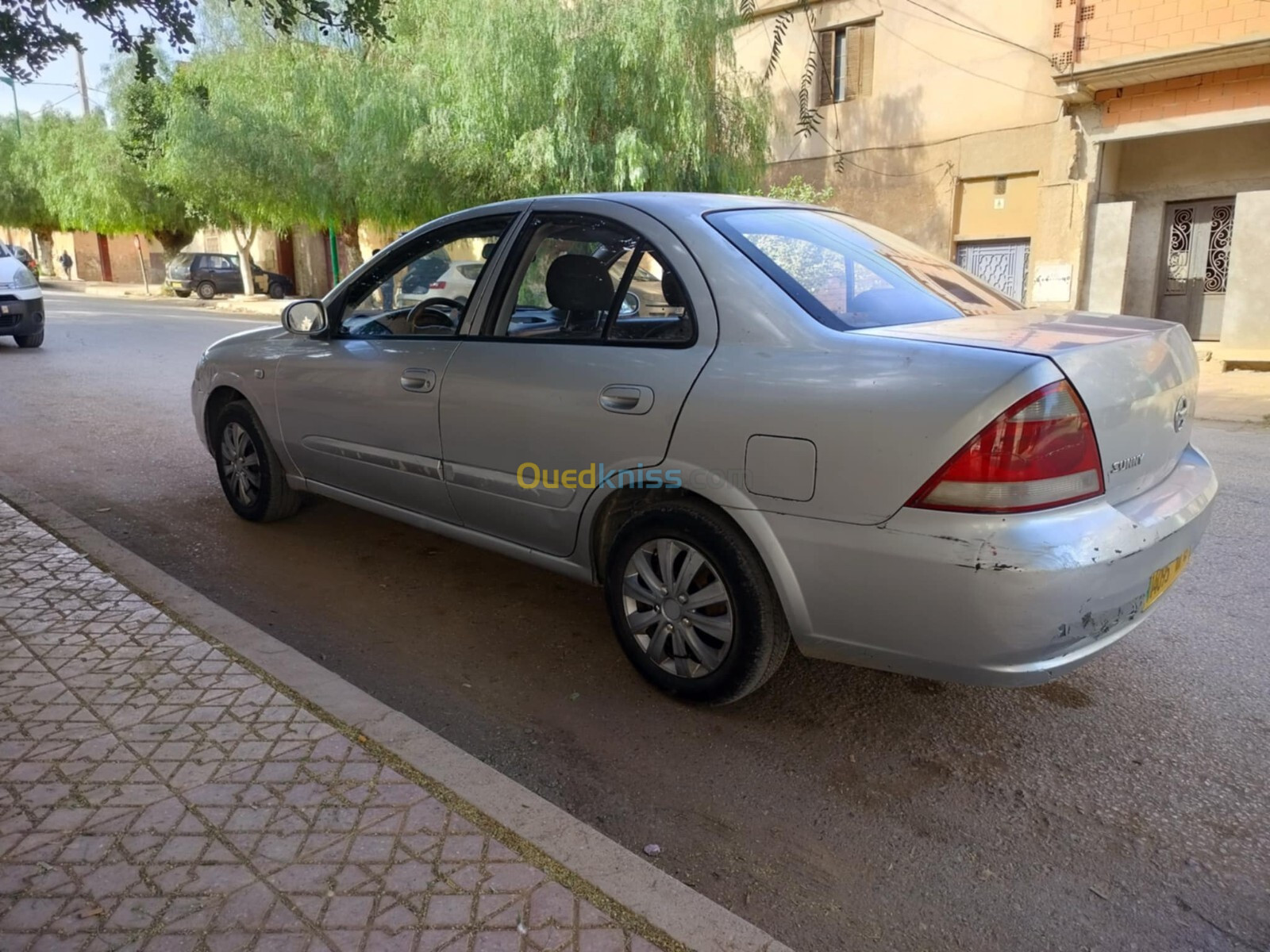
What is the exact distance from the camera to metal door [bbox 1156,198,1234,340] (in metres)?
15.1

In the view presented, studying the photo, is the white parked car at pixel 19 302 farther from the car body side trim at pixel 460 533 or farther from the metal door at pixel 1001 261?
the metal door at pixel 1001 261

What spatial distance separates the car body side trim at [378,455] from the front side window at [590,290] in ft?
2.19

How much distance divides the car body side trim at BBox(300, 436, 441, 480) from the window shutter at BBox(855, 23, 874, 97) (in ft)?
54.6

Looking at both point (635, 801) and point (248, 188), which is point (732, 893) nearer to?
point (635, 801)

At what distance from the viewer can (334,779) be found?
8.71ft

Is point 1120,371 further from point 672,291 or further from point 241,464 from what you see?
point 241,464

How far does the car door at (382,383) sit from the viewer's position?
3975mm

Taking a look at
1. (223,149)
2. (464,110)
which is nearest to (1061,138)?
(464,110)

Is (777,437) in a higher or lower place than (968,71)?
lower

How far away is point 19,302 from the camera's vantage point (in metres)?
14.1

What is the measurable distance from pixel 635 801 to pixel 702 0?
55.7 ft

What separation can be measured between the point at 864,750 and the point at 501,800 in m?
1.20

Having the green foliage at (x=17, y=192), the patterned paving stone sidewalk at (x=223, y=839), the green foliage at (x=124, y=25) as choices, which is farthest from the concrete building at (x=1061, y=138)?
the green foliage at (x=17, y=192)

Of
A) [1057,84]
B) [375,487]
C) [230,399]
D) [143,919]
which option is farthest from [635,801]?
[1057,84]
